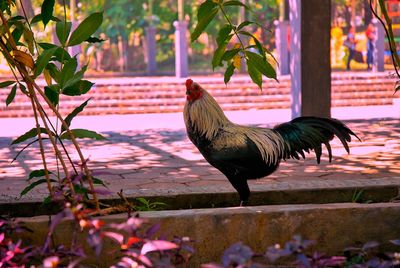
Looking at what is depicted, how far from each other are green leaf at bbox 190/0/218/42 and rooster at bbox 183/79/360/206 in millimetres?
852

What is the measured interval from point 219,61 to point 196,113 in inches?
25.8

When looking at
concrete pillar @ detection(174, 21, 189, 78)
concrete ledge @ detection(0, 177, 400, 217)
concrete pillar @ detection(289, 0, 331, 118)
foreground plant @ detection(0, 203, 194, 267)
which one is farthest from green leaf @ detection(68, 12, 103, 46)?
concrete pillar @ detection(174, 21, 189, 78)

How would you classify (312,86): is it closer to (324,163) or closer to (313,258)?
(324,163)

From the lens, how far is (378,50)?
2384 cm

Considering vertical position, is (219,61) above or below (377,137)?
above

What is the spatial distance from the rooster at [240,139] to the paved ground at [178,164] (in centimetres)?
14

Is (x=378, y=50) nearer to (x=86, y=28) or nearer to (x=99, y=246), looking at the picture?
(x=86, y=28)

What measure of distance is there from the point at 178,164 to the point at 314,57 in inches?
110

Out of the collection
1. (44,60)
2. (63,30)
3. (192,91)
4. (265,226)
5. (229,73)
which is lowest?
(265,226)

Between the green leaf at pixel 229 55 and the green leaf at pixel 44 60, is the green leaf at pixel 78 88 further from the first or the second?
the green leaf at pixel 229 55

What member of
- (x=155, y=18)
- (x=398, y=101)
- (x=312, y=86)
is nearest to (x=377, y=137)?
(x=312, y=86)

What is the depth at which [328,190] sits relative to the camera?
4.79m

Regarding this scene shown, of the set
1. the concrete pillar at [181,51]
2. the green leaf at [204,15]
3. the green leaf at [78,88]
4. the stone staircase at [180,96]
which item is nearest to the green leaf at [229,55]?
the green leaf at [204,15]

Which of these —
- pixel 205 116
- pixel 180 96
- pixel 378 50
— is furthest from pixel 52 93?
pixel 378 50
